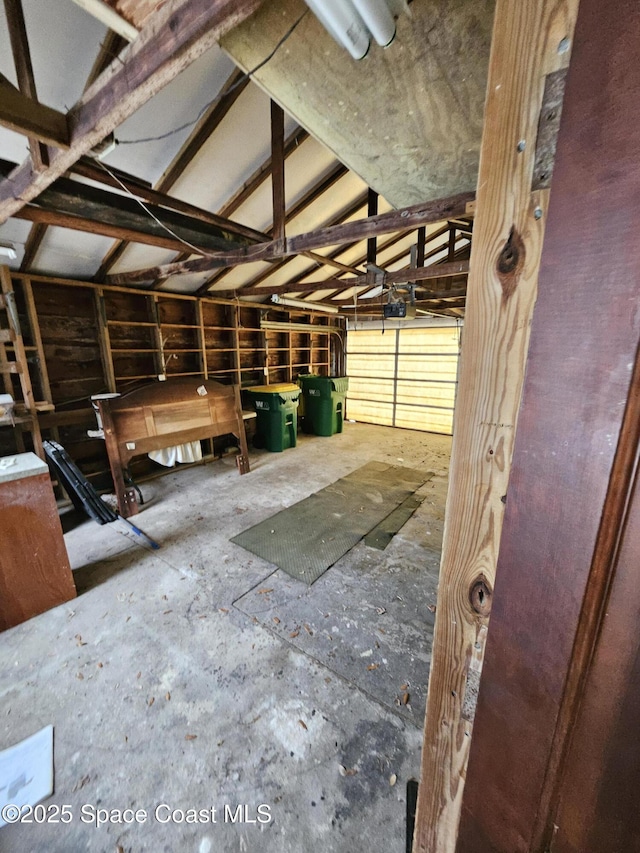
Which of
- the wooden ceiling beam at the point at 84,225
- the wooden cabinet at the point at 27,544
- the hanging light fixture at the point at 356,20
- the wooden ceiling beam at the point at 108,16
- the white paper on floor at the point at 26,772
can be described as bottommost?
Answer: the white paper on floor at the point at 26,772

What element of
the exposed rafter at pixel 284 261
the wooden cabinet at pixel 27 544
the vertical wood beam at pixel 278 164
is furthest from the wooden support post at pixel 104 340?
the vertical wood beam at pixel 278 164

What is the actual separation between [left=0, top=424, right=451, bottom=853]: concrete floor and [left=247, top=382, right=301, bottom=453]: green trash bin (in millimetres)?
3080

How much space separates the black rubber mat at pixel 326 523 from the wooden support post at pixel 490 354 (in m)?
2.13

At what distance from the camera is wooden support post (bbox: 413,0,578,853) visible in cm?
46

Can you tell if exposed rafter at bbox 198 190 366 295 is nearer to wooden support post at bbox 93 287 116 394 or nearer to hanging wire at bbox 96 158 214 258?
wooden support post at bbox 93 287 116 394

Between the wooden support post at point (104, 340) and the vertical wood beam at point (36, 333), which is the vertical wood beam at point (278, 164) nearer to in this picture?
the wooden support post at point (104, 340)

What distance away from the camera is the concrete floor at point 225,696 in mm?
1323

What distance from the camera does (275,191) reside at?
105 inches

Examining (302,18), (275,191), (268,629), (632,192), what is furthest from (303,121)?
(268,629)

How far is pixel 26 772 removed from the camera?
146cm

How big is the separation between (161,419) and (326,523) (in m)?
2.32

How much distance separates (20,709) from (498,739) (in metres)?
2.36

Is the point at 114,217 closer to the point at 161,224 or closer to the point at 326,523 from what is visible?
the point at 161,224

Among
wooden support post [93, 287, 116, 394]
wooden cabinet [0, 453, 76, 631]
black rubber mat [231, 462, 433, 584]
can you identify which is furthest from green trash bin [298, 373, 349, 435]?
wooden cabinet [0, 453, 76, 631]
